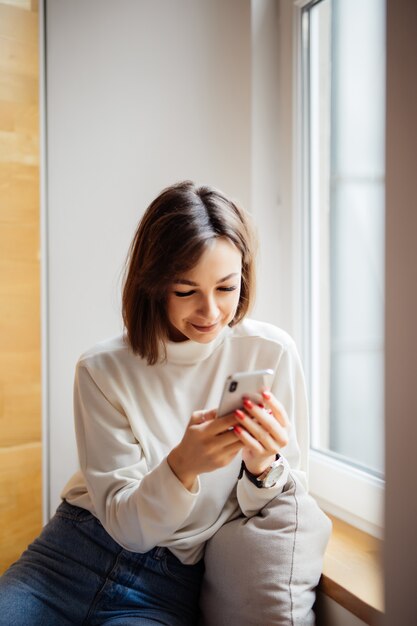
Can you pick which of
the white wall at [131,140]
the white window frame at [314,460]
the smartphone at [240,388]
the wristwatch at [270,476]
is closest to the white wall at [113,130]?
the white wall at [131,140]

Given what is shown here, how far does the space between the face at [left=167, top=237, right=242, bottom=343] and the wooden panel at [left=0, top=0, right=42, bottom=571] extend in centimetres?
51

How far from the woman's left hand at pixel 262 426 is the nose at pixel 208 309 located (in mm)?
205

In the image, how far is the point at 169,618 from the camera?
1.19 meters

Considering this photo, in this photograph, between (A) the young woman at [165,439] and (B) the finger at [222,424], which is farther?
(A) the young woman at [165,439]

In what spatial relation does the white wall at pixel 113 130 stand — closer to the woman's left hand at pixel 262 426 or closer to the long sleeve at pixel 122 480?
the long sleeve at pixel 122 480

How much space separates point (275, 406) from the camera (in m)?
1.05

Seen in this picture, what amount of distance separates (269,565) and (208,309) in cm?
48

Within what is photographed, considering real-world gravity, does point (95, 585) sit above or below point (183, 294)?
below

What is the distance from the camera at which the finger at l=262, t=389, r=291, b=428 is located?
1015mm

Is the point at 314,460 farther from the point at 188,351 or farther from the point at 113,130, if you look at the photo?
the point at 113,130

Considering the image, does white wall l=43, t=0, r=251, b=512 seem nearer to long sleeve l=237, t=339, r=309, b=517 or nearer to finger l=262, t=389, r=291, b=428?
long sleeve l=237, t=339, r=309, b=517

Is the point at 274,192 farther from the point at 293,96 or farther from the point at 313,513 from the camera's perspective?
the point at 313,513

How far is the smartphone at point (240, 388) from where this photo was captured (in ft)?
3.20

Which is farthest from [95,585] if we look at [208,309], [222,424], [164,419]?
[208,309]
